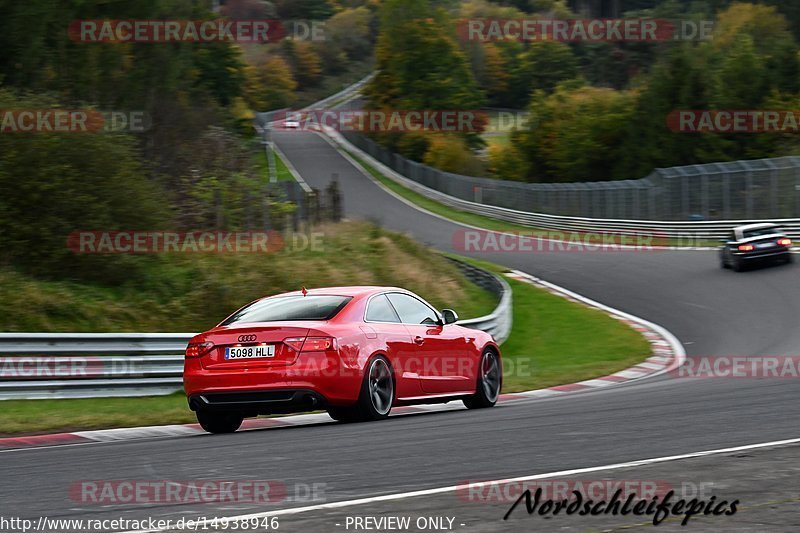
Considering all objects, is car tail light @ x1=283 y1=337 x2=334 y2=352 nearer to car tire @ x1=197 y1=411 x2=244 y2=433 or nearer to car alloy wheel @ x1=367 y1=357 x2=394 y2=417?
car alloy wheel @ x1=367 y1=357 x2=394 y2=417

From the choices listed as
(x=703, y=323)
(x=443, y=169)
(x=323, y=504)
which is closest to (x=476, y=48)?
(x=443, y=169)

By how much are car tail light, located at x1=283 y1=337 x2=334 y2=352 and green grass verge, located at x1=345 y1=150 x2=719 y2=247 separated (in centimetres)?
3296

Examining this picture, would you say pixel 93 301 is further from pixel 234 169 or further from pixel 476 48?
pixel 476 48

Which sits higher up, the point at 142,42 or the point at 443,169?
the point at 142,42

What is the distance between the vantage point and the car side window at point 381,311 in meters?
10.8

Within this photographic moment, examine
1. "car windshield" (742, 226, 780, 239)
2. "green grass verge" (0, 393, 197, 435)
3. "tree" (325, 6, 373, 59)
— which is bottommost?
"car windshield" (742, 226, 780, 239)

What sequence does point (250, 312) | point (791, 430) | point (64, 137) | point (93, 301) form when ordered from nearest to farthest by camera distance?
point (791, 430)
point (250, 312)
point (93, 301)
point (64, 137)

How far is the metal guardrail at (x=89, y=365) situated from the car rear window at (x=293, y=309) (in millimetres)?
4228

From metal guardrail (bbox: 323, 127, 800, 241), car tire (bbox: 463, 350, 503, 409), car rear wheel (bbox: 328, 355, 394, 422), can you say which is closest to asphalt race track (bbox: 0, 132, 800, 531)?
car rear wheel (bbox: 328, 355, 394, 422)

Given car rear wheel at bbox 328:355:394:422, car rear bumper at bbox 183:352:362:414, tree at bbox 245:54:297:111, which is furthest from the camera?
tree at bbox 245:54:297:111

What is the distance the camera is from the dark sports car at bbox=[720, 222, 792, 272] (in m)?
30.8

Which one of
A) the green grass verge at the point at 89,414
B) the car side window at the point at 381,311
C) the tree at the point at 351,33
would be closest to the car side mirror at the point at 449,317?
the car side window at the point at 381,311

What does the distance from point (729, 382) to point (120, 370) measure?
745 cm

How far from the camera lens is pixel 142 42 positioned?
33281 millimetres
